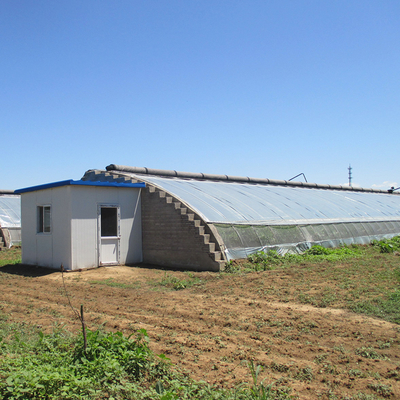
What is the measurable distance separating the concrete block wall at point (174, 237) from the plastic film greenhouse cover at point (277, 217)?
0.55 m

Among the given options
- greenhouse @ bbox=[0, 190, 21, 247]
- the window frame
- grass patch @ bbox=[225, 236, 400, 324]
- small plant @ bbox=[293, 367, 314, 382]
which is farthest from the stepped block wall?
greenhouse @ bbox=[0, 190, 21, 247]

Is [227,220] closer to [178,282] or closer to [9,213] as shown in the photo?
[178,282]

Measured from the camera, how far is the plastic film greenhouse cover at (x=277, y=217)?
15719 millimetres

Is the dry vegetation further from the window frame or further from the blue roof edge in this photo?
the blue roof edge

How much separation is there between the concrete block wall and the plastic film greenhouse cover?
0.55m

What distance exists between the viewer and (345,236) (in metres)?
21.3

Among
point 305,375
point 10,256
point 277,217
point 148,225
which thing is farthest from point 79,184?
point 305,375

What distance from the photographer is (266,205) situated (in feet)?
66.0

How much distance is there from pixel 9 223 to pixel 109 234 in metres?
12.9

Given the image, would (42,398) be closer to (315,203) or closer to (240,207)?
(240,207)

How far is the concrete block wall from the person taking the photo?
14.2 metres

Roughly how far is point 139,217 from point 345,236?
36.7 feet

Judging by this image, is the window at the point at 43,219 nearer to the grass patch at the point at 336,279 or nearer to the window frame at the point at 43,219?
the window frame at the point at 43,219

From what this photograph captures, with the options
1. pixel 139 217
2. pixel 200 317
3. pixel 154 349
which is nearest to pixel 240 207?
pixel 139 217
